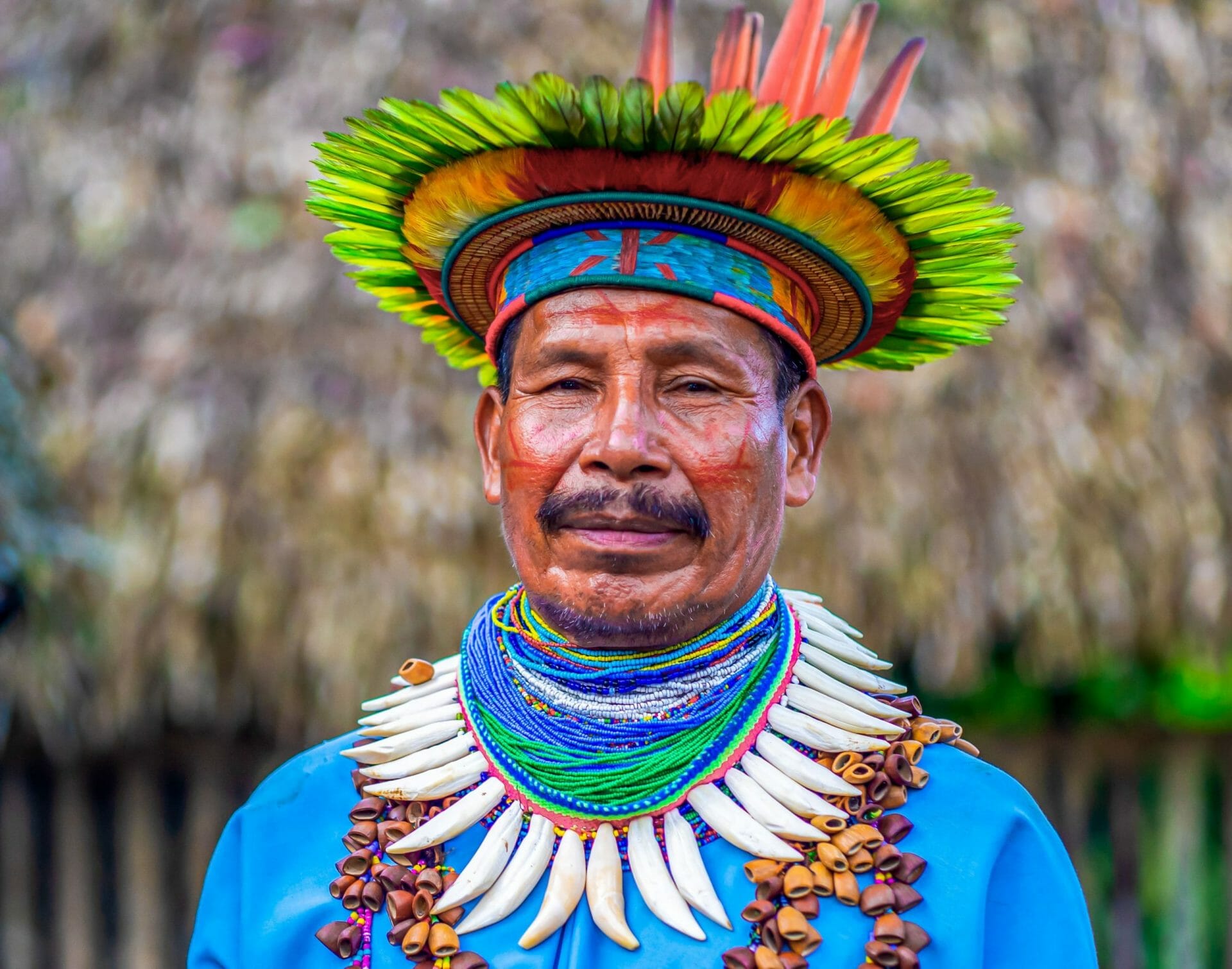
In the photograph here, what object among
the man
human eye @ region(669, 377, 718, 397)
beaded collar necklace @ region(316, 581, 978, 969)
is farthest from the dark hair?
beaded collar necklace @ region(316, 581, 978, 969)

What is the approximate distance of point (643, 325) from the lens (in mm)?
1739

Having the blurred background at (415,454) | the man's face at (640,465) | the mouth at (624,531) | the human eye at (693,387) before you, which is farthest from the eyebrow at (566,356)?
the blurred background at (415,454)

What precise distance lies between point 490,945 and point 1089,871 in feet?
12.3

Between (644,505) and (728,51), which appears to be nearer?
(644,505)

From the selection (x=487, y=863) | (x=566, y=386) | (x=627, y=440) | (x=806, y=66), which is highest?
(x=806, y=66)

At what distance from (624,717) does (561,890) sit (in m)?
0.26

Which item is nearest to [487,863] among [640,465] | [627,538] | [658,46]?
[627,538]

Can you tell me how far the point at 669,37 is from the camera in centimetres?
191

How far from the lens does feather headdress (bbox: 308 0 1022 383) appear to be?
64.6 inches

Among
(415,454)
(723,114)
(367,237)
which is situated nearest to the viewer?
(723,114)

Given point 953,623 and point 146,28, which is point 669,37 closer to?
point 953,623

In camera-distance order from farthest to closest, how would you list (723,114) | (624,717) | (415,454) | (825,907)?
(415,454), (624,717), (825,907), (723,114)

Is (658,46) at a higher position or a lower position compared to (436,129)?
higher

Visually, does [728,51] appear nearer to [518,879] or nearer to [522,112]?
[522,112]
